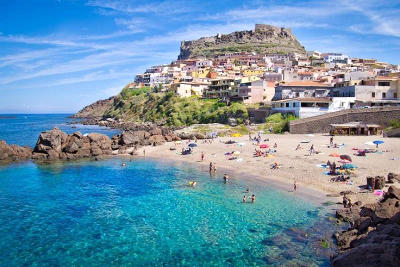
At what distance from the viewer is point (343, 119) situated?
4562cm

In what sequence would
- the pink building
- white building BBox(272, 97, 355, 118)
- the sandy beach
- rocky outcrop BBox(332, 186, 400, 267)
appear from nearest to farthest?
rocky outcrop BBox(332, 186, 400, 267), the sandy beach, white building BBox(272, 97, 355, 118), the pink building

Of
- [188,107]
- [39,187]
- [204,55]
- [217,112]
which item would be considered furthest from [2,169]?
[204,55]

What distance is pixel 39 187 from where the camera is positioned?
97.2 feet

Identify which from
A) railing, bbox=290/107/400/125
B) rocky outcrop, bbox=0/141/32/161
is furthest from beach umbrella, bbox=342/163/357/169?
rocky outcrop, bbox=0/141/32/161

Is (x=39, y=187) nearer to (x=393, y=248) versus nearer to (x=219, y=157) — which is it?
(x=219, y=157)

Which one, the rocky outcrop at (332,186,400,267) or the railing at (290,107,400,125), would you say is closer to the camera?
the rocky outcrop at (332,186,400,267)

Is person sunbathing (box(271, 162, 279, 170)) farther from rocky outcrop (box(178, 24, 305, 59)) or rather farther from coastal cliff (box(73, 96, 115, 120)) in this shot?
coastal cliff (box(73, 96, 115, 120))

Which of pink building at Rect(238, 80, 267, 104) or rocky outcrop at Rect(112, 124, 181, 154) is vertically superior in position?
pink building at Rect(238, 80, 267, 104)

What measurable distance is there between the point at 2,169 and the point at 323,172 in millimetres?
33542

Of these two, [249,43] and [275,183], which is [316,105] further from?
[249,43]

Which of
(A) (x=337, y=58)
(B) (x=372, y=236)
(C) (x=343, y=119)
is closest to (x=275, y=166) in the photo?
(C) (x=343, y=119)

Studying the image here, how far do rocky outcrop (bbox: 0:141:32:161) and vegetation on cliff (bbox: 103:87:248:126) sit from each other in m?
36.7

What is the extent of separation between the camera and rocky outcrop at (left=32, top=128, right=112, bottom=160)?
1661 inches

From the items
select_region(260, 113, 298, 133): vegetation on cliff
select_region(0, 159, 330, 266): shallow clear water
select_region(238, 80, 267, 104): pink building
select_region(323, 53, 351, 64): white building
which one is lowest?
select_region(0, 159, 330, 266): shallow clear water
